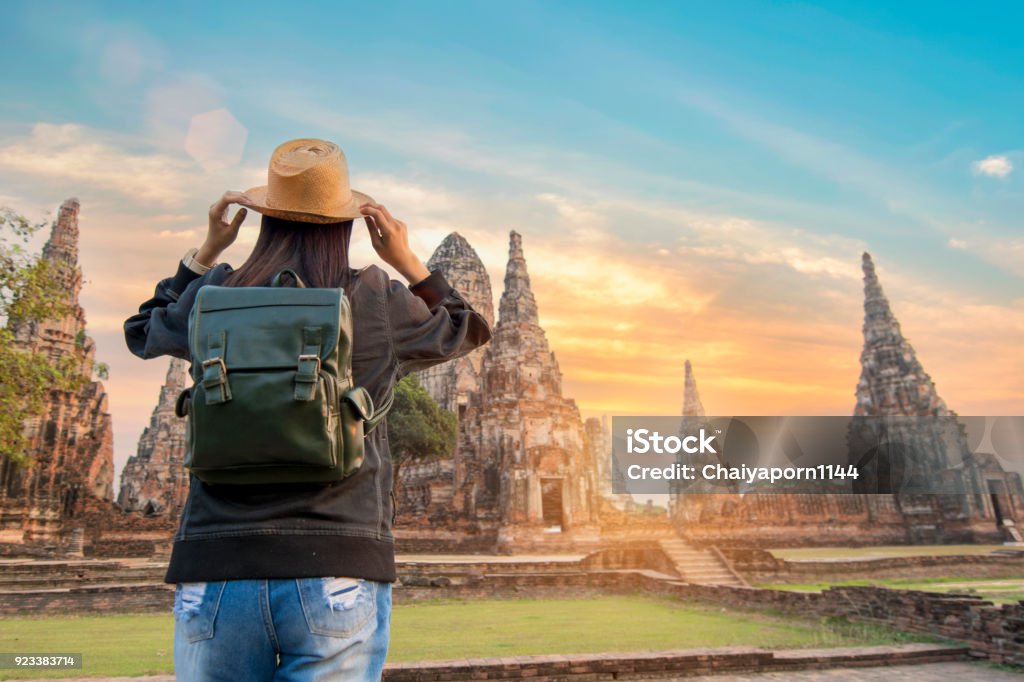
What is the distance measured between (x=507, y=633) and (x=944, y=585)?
1299 centimetres

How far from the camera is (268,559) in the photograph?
5.31 feet

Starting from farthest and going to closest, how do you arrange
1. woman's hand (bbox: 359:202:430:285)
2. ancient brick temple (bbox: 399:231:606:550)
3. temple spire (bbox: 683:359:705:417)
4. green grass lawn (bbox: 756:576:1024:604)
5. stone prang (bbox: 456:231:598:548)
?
temple spire (bbox: 683:359:705:417) < stone prang (bbox: 456:231:598:548) < ancient brick temple (bbox: 399:231:606:550) < green grass lawn (bbox: 756:576:1024:604) < woman's hand (bbox: 359:202:430:285)

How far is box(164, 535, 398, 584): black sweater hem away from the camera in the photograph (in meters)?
1.62

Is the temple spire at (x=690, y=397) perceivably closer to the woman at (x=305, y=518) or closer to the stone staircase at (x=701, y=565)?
the stone staircase at (x=701, y=565)

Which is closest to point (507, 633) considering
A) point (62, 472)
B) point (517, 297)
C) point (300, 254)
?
point (300, 254)

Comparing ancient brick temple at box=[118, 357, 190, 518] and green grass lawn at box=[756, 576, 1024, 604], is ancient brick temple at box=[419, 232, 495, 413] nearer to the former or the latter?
ancient brick temple at box=[118, 357, 190, 518]

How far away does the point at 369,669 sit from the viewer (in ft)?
5.50

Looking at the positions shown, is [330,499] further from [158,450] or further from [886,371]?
[158,450]

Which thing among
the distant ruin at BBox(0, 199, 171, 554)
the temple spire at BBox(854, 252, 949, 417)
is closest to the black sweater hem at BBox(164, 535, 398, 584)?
the distant ruin at BBox(0, 199, 171, 554)

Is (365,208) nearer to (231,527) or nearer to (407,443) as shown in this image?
(231,527)

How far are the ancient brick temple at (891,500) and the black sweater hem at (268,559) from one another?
85.8ft

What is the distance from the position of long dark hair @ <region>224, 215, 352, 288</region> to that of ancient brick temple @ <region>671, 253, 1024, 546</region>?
1025 inches

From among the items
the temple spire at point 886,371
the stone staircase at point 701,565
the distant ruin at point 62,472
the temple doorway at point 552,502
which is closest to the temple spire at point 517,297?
the temple doorway at point 552,502

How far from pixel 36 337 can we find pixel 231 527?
85.6 feet
